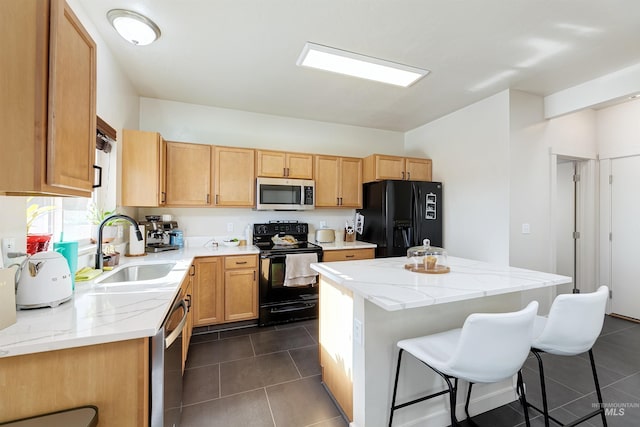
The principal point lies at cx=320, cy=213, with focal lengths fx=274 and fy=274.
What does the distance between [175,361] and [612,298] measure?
16.4ft

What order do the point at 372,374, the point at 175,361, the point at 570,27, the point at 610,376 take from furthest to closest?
1. the point at 610,376
2. the point at 570,27
3. the point at 372,374
4. the point at 175,361

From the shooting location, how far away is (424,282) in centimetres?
152

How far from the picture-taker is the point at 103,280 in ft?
5.84

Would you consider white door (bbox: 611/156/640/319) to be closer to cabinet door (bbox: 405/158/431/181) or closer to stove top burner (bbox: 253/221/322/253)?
cabinet door (bbox: 405/158/431/181)

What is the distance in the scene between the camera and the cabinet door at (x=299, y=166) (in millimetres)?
3607

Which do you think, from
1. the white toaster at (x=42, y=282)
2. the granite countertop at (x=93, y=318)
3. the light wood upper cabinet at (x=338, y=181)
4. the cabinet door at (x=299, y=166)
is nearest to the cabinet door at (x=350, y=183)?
the light wood upper cabinet at (x=338, y=181)

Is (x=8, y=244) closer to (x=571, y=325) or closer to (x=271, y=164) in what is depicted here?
(x=271, y=164)

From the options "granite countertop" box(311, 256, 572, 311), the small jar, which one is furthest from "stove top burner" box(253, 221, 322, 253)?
the small jar

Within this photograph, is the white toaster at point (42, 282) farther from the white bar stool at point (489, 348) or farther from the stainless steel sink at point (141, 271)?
the white bar stool at point (489, 348)

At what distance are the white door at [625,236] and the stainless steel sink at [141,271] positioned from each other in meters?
5.21

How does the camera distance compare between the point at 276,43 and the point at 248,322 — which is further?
the point at 248,322

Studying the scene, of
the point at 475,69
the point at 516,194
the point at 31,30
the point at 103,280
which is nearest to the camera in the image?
the point at 31,30

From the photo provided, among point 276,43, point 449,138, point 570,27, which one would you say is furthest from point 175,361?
point 449,138

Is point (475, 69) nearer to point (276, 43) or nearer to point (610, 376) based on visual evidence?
point (276, 43)
